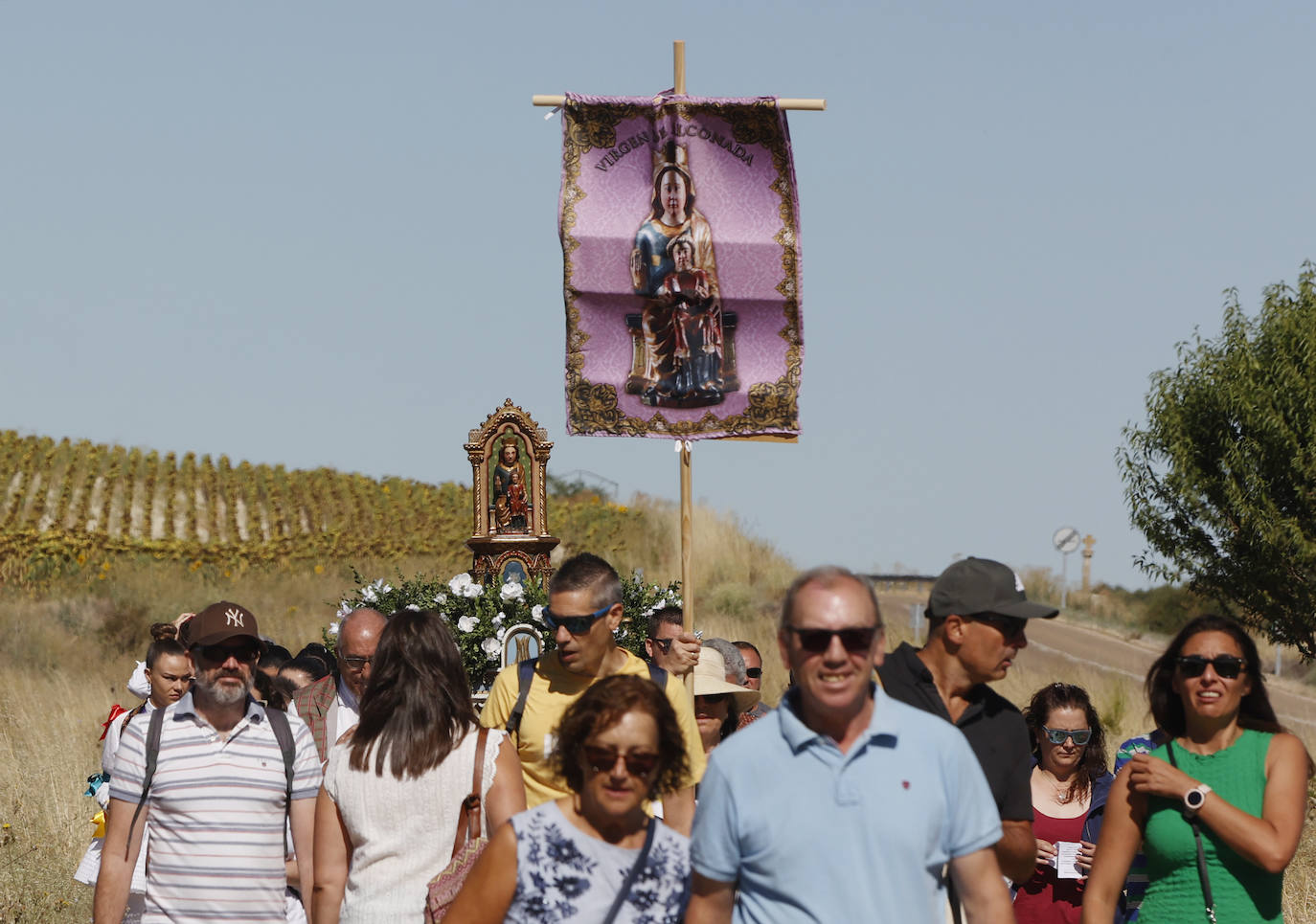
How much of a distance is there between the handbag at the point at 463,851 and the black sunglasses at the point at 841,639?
45.9 inches

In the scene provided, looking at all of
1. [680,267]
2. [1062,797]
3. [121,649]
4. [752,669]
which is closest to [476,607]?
[752,669]

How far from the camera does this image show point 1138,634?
39.9 meters

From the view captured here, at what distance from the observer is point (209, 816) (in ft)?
17.0

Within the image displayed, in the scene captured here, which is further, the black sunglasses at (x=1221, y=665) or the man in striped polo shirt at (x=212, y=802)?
the man in striped polo shirt at (x=212, y=802)

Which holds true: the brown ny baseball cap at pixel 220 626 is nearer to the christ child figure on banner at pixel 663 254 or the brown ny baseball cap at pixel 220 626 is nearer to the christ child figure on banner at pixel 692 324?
the christ child figure on banner at pixel 663 254

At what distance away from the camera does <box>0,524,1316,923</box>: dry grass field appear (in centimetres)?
1139

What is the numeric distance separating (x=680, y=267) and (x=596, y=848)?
14.4 ft

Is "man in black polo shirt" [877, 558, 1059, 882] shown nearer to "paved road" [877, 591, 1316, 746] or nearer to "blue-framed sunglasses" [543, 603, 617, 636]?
"blue-framed sunglasses" [543, 603, 617, 636]

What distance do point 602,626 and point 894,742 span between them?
1905 millimetres

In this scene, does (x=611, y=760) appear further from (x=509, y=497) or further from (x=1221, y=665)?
(x=509, y=497)

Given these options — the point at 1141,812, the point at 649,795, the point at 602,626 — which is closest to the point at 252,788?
the point at 602,626

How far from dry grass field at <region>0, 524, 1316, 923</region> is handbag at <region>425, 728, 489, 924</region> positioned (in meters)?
5.88

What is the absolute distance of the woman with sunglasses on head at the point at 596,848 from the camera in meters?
3.96

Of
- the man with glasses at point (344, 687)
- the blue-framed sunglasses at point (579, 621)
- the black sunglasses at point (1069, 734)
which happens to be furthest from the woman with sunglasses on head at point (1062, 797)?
the man with glasses at point (344, 687)
